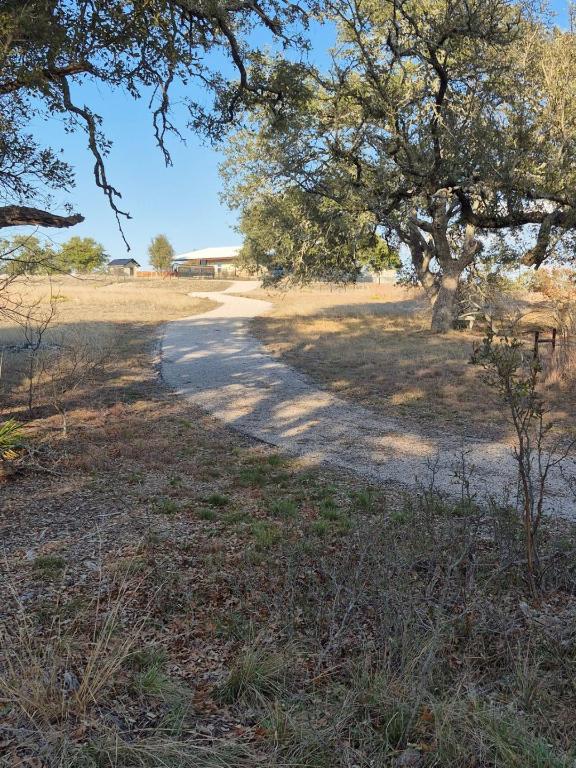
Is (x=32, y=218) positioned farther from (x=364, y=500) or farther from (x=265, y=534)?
(x=364, y=500)

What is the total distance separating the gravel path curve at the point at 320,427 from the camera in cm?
674

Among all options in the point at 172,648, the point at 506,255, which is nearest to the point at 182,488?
the point at 172,648

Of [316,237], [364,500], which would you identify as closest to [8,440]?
[364,500]

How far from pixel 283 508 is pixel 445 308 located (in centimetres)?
1638

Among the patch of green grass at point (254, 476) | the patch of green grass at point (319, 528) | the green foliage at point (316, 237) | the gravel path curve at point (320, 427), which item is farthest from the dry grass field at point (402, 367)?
the patch of green grass at point (319, 528)

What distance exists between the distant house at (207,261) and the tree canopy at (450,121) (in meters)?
64.6

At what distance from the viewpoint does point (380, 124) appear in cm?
1308

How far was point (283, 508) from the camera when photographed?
215 inches

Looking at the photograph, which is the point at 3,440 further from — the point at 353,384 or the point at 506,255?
the point at 506,255

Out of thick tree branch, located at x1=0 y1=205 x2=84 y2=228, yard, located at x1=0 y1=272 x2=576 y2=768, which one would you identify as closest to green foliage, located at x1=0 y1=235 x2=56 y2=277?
thick tree branch, located at x1=0 y1=205 x2=84 y2=228

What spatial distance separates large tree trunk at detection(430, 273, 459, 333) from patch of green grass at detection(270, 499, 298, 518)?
15100mm

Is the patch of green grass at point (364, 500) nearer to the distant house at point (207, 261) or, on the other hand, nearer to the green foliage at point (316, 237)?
the green foliage at point (316, 237)

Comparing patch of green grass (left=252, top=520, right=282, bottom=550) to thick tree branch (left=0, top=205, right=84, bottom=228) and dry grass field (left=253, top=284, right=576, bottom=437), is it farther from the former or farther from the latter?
dry grass field (left=253, top=284, right=576, bottom=437)

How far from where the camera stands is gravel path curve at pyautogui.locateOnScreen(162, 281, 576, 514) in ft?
22.1
